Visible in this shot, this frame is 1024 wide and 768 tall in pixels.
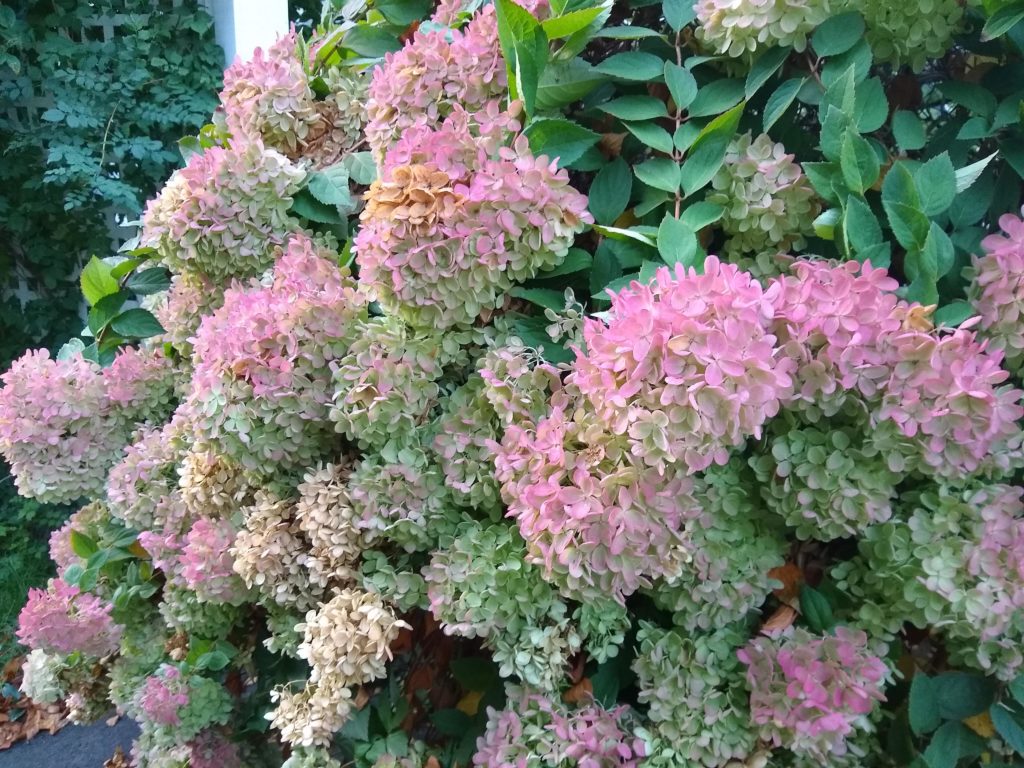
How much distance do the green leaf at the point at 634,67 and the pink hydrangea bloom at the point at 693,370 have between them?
344mm

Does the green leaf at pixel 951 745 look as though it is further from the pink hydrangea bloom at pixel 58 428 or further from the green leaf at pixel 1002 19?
the pink hydrangea bloom at pixel 58 428

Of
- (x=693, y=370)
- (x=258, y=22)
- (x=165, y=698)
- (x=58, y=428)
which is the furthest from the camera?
(x=258, y=22)

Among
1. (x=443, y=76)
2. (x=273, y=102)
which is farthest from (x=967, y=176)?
(x=273, y=102)

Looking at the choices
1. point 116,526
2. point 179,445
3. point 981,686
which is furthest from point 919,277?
point 116,526

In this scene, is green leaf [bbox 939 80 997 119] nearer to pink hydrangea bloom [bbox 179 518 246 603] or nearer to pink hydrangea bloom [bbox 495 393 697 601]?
pink hydrangea bloom [bbox 495 393 697 601]

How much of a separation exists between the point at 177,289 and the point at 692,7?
3.11 feet

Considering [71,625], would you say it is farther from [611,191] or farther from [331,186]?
[611,191]

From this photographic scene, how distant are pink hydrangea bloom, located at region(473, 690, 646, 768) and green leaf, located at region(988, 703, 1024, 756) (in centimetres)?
38

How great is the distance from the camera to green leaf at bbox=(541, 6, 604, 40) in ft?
2.88

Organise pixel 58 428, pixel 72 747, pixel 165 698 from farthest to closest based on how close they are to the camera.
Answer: pixel 72 747
pixel 58 428
pixel 165 698

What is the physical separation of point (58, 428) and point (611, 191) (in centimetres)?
102

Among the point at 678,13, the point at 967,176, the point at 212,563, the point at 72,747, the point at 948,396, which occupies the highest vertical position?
the point at 678,13

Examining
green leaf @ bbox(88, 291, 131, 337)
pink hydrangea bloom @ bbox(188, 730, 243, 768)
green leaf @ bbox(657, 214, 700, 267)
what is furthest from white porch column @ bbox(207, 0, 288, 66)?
pink hydrangea bloom @ bbox(188, 730, 243, 768)

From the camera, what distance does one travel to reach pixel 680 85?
0.92 metres
